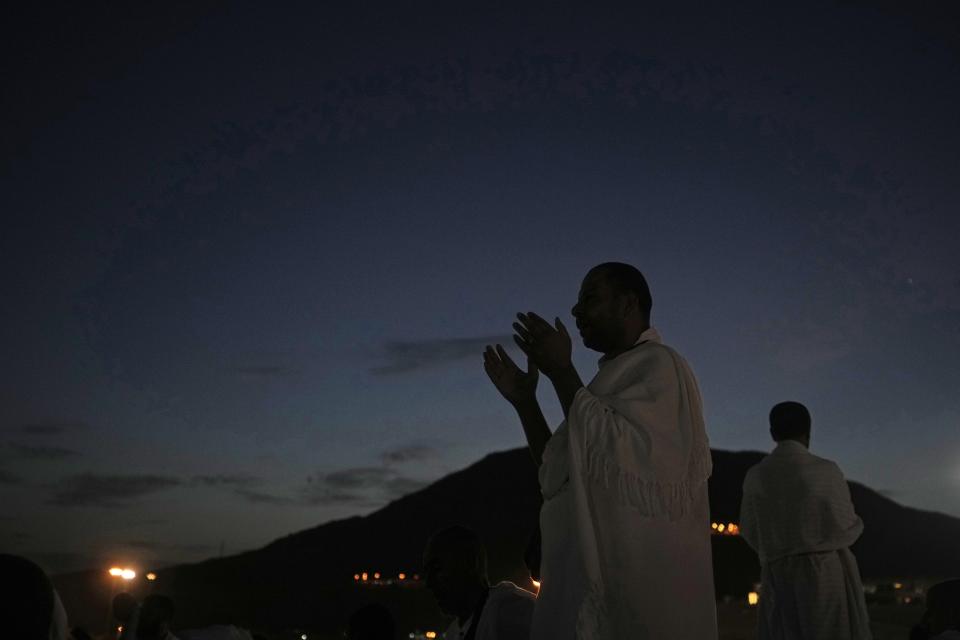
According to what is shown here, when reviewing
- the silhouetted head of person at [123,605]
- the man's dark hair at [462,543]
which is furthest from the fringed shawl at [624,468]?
the silhouetted head of person at [123,605]

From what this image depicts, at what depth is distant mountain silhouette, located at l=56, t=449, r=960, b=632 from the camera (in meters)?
60.5

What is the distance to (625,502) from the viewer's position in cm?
352

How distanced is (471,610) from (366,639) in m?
1.59

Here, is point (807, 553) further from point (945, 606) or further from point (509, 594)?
point (509, 594)

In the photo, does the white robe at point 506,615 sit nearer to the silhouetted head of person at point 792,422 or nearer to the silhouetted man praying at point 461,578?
the silhouetted man praying at point 461,578

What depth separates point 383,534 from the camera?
3359 inches

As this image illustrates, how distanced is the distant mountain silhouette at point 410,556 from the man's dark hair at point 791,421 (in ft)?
147

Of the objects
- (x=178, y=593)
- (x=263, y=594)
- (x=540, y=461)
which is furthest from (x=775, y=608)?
(x=178, y=593)

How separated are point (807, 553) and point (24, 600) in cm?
561

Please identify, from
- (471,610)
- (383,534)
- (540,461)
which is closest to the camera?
(540,461)

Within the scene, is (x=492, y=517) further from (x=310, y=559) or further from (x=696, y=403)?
(x=696, y=403)

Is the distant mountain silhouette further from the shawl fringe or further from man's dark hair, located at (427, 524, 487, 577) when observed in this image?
the shawl fringe

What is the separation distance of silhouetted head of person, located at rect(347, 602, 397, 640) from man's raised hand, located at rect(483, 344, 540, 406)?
2512 mm

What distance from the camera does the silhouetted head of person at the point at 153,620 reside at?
25.9 ft
